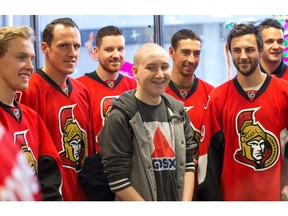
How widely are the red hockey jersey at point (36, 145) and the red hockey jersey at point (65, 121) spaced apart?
239 mm

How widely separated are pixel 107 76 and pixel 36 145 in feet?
3.13

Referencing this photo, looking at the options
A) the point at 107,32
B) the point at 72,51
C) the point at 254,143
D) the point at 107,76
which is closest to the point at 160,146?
the point at 254,143

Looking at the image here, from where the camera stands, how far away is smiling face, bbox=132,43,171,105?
2.21 metres

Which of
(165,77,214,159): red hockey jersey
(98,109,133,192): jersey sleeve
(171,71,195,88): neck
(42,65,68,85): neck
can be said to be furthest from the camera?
(171,71,195,88): neck

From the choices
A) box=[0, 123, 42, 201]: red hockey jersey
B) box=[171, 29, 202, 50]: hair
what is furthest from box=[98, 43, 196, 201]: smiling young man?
box=[0, 123, 42, 201]: red hockey jersey

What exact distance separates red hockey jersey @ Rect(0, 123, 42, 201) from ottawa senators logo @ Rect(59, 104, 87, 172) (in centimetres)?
176

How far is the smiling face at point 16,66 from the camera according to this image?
2107mm

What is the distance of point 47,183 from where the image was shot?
7.07ft

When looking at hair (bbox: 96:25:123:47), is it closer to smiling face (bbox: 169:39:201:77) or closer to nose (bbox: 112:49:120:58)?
nose (bbox: 112:49:120:58)

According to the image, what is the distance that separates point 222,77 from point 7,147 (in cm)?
458

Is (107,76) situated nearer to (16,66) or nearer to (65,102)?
(65,102)

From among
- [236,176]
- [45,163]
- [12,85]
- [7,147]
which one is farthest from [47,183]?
[7,147]
